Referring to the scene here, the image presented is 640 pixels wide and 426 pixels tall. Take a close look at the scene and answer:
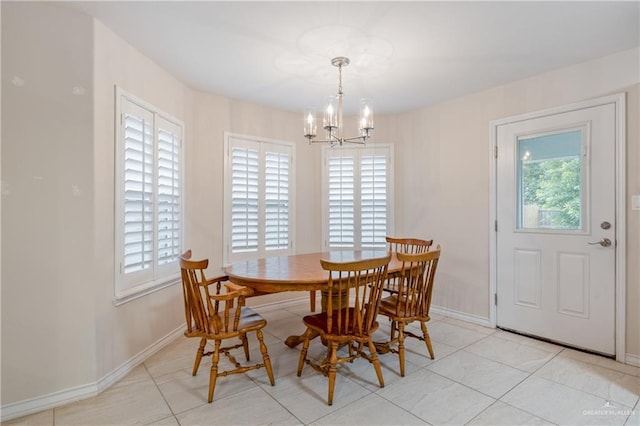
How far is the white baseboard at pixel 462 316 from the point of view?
3363 mm

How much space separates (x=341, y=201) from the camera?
4227 millimetres

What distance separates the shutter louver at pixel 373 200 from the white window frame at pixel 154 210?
7.02 feet

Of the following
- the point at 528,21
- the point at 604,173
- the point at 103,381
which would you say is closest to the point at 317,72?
the point at 528,21

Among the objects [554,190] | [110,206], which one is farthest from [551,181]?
[110,206]

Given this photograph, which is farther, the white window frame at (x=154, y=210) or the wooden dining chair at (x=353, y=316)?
the white window frame at (x=154, y=210)

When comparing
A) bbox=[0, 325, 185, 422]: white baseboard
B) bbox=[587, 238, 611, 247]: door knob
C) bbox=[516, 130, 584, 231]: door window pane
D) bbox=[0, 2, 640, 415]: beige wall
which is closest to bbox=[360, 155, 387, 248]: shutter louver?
bbox=[0, 2, 640, 415]: beige wall

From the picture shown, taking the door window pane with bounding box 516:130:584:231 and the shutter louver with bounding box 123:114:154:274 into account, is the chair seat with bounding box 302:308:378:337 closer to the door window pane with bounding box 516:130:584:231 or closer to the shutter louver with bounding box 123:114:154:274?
the shutter louver with bounding box 123:114:154:274

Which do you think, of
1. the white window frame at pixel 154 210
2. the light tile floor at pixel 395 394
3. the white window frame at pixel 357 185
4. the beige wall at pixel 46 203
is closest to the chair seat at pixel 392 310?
the light tile floor at pixel 395 394

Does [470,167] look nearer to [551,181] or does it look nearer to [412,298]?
[551,181]

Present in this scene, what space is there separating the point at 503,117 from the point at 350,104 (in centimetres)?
158

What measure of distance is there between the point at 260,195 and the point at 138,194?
147 centimetres

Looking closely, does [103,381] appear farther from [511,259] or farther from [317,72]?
[511,259]

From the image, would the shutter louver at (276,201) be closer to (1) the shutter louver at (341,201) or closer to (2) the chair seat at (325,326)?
(1) the shutter louver at (341,201)

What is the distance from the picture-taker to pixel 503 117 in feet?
10.6
